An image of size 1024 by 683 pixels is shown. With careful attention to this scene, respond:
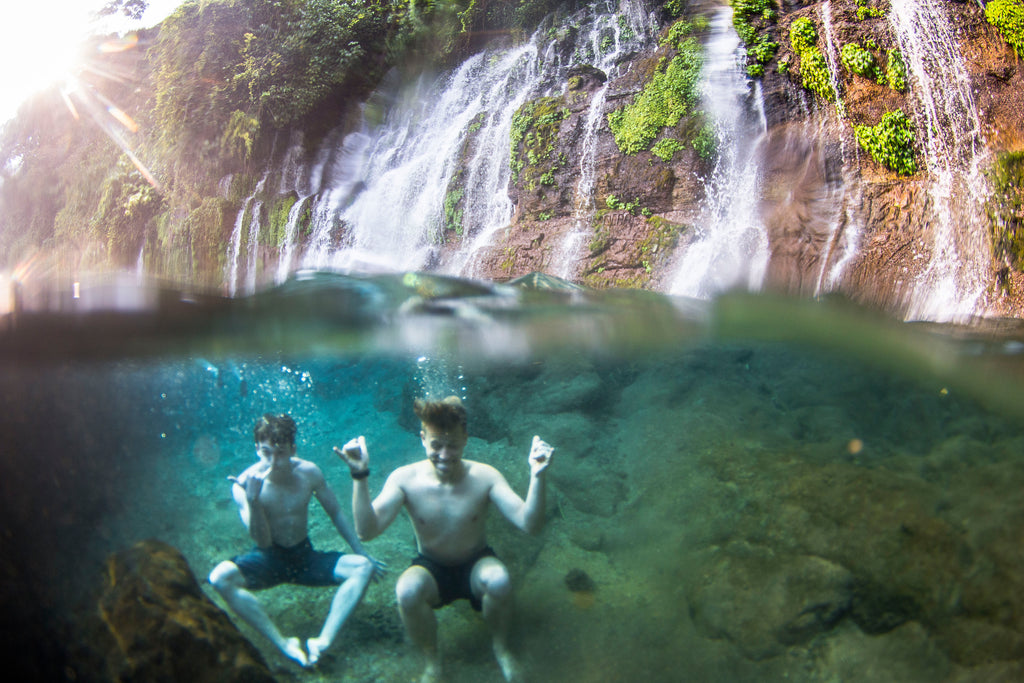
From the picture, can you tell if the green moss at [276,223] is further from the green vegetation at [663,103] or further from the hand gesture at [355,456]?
the hand gesture at [355,456]

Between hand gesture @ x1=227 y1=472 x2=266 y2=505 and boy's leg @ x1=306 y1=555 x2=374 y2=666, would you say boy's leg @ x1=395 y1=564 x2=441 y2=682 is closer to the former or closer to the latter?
boy's leg @ x1=306 y1=555 x2=374 y2=666

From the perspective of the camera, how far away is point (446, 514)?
2.51 meters

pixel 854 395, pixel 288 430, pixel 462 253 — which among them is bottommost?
pixel 288 430

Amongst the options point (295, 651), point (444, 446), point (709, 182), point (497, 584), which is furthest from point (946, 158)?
point (295, 651)

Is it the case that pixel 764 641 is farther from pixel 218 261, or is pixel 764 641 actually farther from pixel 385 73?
pixel 385 73

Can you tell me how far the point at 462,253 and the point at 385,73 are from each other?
3.15 metres

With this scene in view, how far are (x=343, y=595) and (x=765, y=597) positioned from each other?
5.88 feet

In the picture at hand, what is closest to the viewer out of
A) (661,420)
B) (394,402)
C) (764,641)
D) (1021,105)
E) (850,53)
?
(764,641)

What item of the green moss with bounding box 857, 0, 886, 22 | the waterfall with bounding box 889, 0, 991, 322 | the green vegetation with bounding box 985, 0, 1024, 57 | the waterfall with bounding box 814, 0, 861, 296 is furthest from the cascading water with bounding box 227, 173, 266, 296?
the green vegetation with bounding box 985, 0, 1024, 57

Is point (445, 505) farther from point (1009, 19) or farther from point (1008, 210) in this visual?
point (1009, 19)

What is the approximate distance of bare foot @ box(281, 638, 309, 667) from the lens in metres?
2.27

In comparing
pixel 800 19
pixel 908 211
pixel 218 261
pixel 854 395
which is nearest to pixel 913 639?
pixel 854 395

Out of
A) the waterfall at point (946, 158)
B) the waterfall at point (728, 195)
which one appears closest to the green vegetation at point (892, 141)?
the waterfall at point (946, 158)

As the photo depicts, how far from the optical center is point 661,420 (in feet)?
9.71
